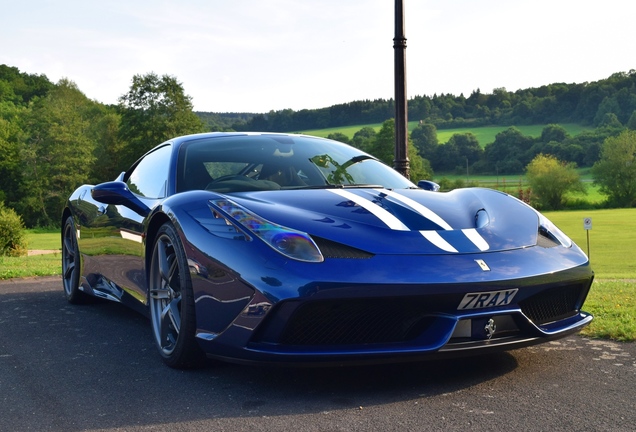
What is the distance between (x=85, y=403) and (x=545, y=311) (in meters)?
2.07

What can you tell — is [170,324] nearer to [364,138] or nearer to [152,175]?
[152,175]

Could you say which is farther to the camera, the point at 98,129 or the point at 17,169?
the point at 98,129

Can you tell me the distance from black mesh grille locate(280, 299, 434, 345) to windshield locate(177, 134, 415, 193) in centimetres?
118

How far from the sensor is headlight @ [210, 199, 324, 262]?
10.1 ft

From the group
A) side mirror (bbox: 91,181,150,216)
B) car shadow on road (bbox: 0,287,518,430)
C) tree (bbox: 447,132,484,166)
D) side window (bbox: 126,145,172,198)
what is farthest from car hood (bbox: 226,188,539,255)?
tree (bbox: 447,132,484,166)

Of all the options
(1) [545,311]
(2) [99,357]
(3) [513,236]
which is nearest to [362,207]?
(3) [513,236]

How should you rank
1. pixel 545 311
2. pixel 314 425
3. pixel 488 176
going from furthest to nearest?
pixel 488 176
pixel 545 311
pixel 314 425

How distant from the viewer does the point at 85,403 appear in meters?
3.13

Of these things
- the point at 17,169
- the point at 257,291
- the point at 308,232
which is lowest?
the point at 17,169

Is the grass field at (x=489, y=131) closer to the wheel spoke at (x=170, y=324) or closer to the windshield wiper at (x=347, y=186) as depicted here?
the windshield wiper at (x=347, y=186)

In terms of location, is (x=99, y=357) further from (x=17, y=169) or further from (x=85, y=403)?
(x=17, y=169)

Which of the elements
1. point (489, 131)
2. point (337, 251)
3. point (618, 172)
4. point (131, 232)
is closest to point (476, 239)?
point (337, 251)

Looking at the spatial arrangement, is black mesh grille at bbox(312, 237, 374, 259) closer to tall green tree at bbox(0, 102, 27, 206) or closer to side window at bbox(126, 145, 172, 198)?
side window at bbox(126, 145, 172, 198)

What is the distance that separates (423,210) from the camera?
3.58 meters
